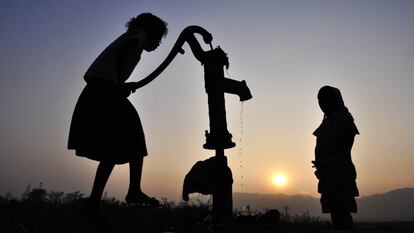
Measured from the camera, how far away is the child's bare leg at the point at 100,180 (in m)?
4.29

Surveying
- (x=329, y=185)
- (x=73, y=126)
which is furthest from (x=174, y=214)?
(x=73, y=126)

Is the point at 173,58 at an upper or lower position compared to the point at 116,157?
upper

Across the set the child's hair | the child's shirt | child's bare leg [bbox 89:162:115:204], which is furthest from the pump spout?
child's bare leg [bbox 89:162:115:204]

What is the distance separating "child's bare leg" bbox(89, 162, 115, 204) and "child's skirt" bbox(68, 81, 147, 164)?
0.24ft

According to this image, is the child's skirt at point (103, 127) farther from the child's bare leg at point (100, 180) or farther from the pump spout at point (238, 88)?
the pump spout at point (238, 88)

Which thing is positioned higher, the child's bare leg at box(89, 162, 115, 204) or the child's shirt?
the child's shirt

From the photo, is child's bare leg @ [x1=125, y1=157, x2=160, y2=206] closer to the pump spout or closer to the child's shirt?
the child's shirt

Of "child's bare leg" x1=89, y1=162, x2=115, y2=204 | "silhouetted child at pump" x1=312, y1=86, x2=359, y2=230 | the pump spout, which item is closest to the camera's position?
"child's bare leg" x1=89, y1=162, x2=115, y2=204

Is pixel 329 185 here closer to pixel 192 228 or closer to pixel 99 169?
pixel 192 228

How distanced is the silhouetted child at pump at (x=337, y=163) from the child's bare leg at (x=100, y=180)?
3.42 metres

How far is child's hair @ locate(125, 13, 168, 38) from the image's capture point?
484cm

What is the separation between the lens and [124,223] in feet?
20.9

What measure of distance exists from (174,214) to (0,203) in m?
3.06

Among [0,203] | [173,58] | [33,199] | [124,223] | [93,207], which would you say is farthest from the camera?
[33,199]
